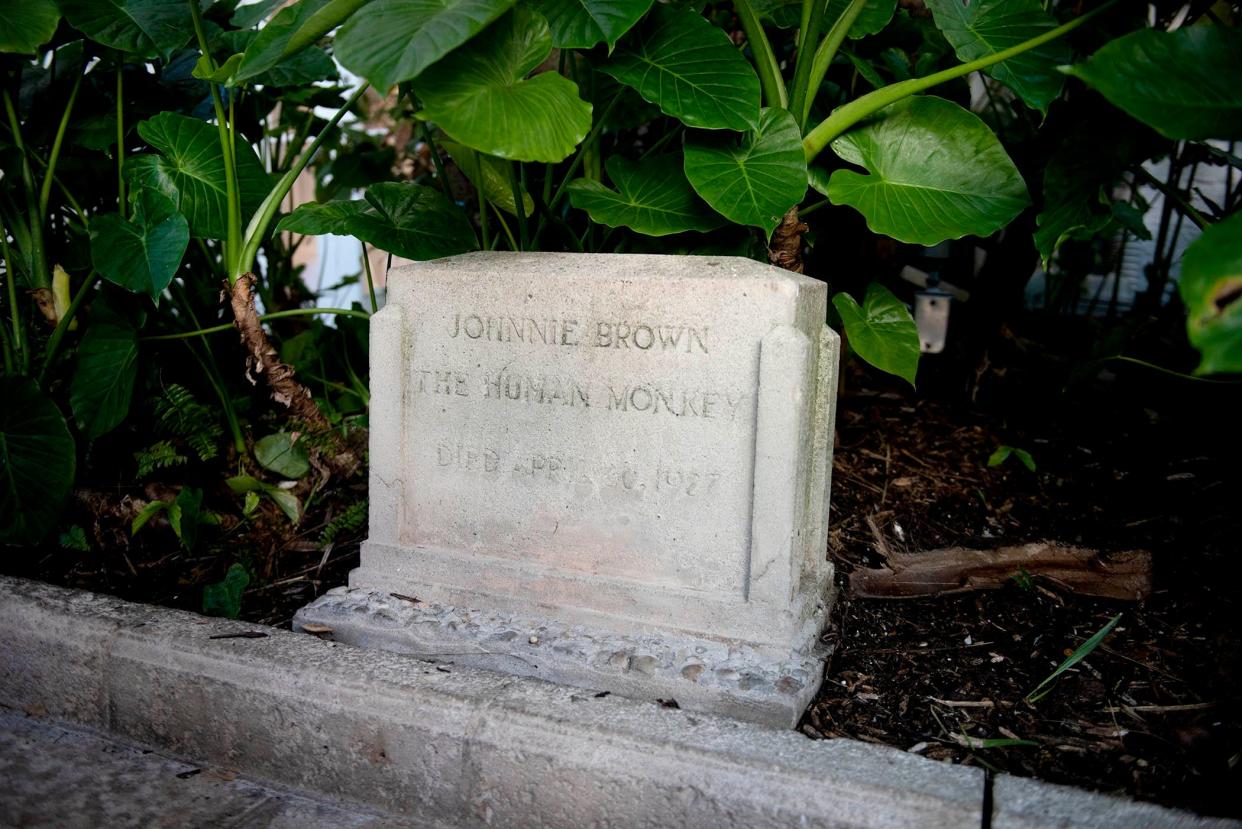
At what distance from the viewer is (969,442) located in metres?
2.94

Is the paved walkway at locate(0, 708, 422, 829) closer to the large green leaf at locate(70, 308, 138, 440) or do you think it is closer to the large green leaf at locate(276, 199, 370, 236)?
the large green leaf at locate(70, 308, 138, 440)

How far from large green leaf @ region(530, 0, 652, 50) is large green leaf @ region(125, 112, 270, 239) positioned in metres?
0.96

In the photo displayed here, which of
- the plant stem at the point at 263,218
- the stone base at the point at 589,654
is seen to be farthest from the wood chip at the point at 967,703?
the plant stem at the point at 263,218

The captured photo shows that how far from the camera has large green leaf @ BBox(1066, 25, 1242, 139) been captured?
1.43 m

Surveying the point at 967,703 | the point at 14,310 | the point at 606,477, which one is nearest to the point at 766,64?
the point at 606,477

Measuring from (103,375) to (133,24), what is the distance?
0.85m

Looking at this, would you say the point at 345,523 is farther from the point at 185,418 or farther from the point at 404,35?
the point at 404,35

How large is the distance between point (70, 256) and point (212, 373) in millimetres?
534

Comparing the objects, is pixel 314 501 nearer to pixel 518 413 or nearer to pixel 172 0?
pixel 518 413

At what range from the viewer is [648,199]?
2.10 meters

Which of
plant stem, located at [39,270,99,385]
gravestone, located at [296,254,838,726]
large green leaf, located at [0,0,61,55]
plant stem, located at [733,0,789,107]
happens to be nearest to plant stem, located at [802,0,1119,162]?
plant stem, located at [733,0,789,107]

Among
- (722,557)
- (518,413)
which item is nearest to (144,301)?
(518,413)

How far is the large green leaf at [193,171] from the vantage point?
7.41ft

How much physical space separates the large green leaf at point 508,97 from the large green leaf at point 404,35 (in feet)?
0.35
